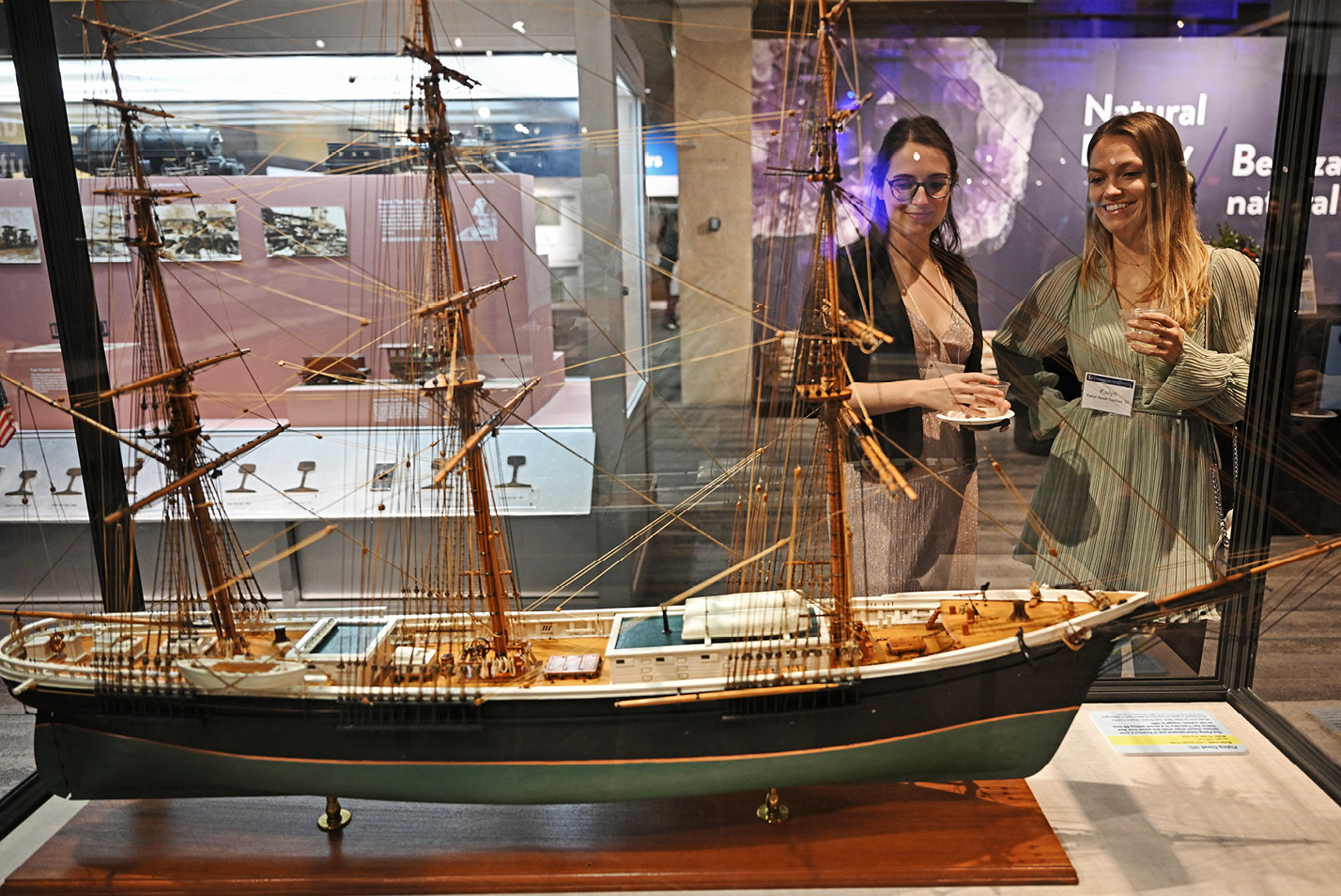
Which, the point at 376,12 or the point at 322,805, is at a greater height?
the point at 376,12

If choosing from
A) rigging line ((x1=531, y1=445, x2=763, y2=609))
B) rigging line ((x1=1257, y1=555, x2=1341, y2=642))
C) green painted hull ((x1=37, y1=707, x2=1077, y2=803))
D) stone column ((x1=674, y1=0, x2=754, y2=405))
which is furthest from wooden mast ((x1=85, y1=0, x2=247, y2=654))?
rigging line ((x1=1257, y1=555, x2=1341, y2=642))

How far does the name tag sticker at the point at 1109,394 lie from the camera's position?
3566 mm

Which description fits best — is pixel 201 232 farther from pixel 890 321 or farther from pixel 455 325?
pixel 890 321

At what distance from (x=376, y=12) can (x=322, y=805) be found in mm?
3174

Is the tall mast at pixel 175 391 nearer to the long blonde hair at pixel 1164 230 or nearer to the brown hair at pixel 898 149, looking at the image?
the brown hair at pixel 898 149

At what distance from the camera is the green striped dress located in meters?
3.54

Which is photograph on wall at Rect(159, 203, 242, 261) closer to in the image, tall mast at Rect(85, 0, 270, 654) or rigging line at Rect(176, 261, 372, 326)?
rigging line at Rect(176, 261, 372, 326)

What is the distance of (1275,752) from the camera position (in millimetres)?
3807

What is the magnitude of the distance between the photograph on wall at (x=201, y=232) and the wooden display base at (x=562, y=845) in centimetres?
226

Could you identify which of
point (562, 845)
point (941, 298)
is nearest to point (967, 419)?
point (941, 298)

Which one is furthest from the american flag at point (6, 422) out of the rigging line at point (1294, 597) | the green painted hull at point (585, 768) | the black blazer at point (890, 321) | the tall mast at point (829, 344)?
the rigging line at point (1294, 597)

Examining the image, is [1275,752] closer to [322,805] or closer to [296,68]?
[322,805]

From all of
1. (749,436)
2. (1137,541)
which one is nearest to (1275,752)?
(1137,541)

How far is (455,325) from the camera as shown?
10.1ft
